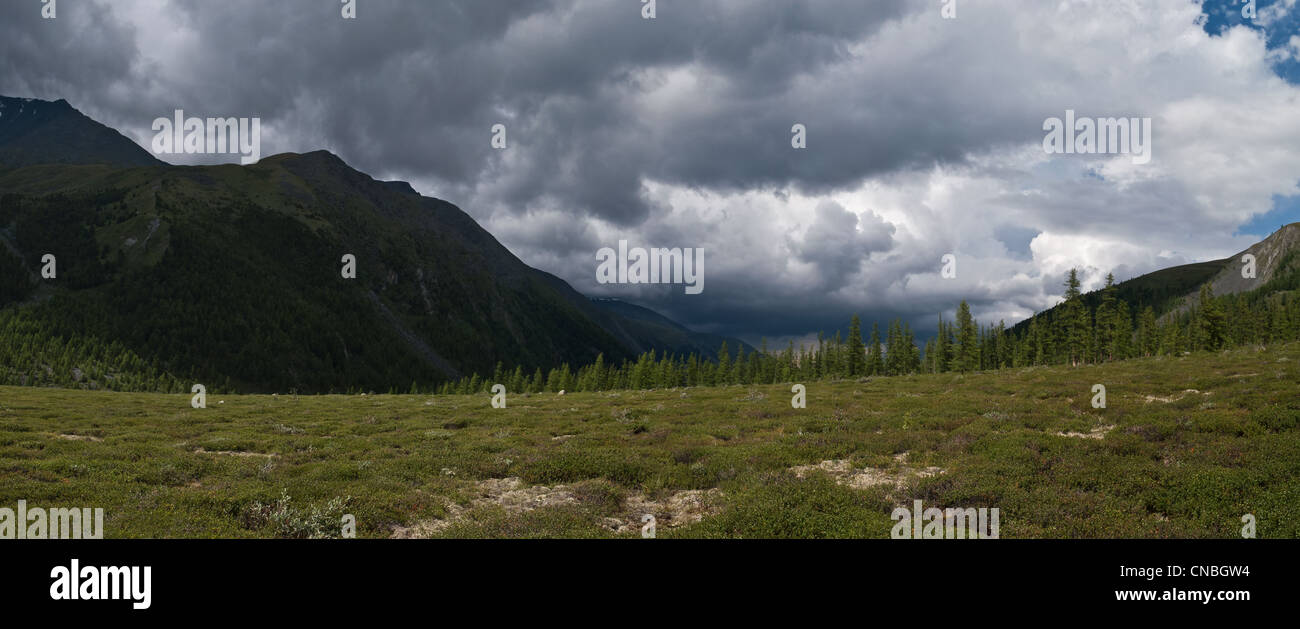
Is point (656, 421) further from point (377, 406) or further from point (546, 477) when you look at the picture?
point (377, 406)

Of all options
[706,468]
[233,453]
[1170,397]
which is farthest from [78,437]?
[1170,397]

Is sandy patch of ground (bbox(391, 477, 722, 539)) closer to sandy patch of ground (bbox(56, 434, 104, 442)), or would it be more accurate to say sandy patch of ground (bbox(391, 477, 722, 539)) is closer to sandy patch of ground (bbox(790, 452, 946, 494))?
sandy patch of ground (bbox(790, 452, 946, 494))

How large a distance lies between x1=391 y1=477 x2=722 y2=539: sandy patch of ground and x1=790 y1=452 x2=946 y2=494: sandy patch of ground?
3769 mm

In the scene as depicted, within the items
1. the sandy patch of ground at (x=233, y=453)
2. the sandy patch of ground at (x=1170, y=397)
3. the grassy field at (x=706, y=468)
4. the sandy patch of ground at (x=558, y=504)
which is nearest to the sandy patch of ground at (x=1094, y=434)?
the grassy field at (x=706, y=468)

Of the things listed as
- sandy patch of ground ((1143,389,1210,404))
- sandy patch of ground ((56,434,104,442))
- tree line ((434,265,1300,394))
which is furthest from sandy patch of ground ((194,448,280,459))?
tree line ((434,265,1300,394))

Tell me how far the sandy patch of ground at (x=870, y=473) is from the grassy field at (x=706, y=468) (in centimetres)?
10

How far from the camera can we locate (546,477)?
1684 centimetres

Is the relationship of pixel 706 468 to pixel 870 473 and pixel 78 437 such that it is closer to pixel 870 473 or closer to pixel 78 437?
pixel 870 473

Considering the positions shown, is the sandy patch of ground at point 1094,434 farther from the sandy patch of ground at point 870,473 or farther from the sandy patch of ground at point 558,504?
the sandy patch of ground at point 558,504

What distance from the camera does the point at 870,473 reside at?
16.5 m

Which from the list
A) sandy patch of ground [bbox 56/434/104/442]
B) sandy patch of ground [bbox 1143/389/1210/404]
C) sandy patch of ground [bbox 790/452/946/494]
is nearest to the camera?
sandy patch of ground [bbox 790/452/946/494]

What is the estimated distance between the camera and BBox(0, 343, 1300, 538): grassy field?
38.5 ft
